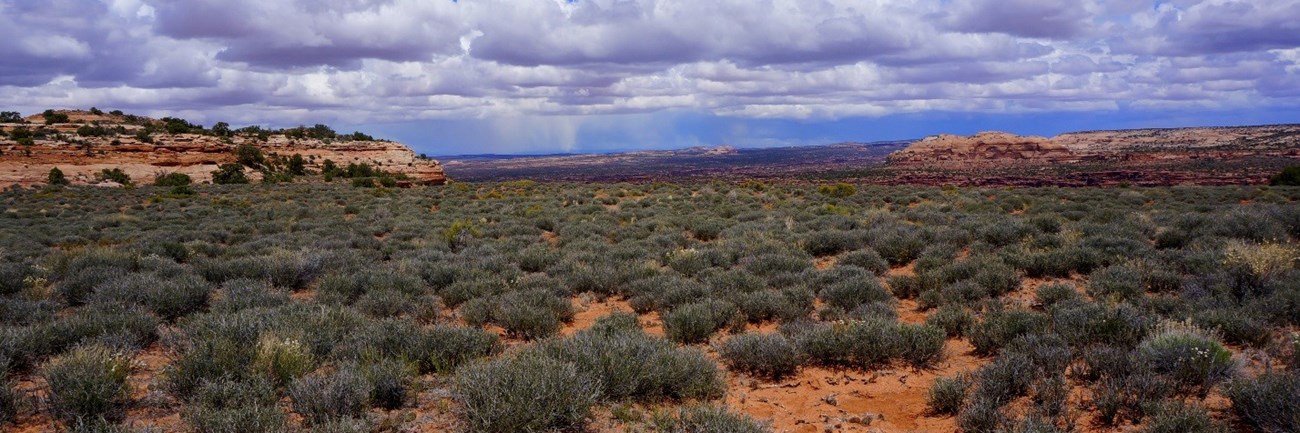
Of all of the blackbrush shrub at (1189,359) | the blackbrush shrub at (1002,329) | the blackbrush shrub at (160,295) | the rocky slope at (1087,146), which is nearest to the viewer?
the blackbrush shrub at (1189,359)

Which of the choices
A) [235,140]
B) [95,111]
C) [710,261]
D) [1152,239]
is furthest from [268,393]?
[95,111]

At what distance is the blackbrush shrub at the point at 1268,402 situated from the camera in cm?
370

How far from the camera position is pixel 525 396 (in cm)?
406

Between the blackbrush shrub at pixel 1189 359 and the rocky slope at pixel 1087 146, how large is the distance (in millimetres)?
99396

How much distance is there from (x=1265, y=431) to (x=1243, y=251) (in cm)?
508

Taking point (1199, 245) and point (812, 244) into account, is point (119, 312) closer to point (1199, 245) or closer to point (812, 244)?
point (812, 244)

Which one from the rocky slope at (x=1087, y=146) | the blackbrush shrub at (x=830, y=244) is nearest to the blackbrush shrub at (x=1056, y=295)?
the blackbrush shrub at (x=830, y=244)

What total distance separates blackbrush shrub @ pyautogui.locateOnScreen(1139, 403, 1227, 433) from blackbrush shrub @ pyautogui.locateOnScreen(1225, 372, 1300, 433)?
256 millimetres

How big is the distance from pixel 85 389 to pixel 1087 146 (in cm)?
15803

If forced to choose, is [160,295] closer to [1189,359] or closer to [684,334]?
[684,334]

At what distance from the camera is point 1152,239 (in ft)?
37.4

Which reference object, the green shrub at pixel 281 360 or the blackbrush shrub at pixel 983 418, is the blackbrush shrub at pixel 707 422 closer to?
the blackbrush shrub at pixel 983 418

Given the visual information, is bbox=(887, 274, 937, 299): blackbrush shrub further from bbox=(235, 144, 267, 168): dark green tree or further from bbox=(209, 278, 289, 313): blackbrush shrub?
bbox=(235, 144, 267, 168): dark green tree

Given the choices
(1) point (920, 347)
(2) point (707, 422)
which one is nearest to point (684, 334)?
(1) point (920, 347)
